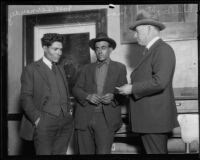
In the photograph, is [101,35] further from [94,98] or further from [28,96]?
[28,96]

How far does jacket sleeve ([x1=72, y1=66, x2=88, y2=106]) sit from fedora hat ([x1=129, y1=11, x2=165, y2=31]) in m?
0.68

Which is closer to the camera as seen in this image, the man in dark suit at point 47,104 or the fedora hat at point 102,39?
the man in dark suit at point 47,104

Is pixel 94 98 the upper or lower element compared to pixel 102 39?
lower

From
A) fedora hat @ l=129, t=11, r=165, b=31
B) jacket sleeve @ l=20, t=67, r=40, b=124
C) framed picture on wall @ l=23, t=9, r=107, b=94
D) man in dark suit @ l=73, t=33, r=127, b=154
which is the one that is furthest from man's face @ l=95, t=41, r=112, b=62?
jacket sleeve @ l=20, t=67, r=40, b=124

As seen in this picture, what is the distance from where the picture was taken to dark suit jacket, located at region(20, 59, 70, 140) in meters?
3.03

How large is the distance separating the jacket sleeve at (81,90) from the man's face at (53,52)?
30 centimetres

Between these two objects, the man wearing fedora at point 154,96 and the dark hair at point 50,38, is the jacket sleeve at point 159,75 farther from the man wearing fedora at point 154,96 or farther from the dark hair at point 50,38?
the dark hair at point 50,38

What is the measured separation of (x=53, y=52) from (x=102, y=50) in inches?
19.2

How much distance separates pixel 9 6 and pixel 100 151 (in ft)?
5.68

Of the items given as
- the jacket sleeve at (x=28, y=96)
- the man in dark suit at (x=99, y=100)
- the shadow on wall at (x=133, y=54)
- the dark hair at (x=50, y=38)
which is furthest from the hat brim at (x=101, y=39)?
the jacket sleeve at (x=28, y=96)

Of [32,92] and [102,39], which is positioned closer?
[32,92]

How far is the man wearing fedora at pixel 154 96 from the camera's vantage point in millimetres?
2834

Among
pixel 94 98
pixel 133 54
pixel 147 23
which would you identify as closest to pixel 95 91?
pixel 94 98

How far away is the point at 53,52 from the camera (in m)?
3.25
